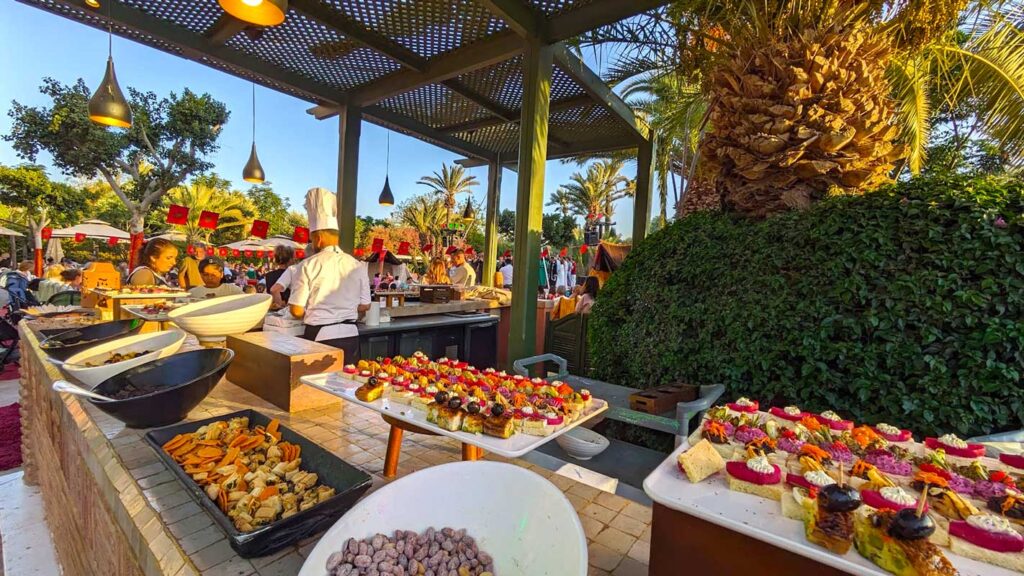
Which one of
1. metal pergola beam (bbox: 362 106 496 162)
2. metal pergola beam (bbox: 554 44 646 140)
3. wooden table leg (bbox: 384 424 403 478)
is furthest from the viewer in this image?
metal pergola beam (bbox: 362 106 496 162)

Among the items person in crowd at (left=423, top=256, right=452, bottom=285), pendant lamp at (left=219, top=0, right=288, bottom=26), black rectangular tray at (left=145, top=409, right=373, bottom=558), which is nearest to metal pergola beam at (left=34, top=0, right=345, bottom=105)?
pendant lamp at (left=219, top=0, right=288, bottom=26)

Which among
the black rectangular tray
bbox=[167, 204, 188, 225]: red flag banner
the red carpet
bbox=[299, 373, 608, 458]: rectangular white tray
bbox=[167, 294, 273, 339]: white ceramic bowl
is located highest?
bbox=[167, 204, 188, 225]: red flag banner

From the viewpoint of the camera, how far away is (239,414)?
1.92 meters

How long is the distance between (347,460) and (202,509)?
2.08ft

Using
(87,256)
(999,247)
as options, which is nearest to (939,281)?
(999,247)

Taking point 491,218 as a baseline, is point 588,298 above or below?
below

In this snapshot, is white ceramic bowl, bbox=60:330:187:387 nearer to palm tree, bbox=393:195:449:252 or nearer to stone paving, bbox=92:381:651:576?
stone paving, bbox=92:381:651:576

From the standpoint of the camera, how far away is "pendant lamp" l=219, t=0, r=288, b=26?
8.73 ft

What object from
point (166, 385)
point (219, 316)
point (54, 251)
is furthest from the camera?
point (54, 251)

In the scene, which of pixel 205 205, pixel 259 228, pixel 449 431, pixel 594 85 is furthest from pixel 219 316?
pixel 205 205

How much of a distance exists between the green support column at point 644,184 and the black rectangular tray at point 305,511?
21.7 feet

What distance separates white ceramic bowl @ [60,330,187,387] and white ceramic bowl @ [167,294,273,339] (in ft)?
0.33

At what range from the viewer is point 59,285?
7.60 m

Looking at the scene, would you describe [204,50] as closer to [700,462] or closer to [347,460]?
[347,460]
